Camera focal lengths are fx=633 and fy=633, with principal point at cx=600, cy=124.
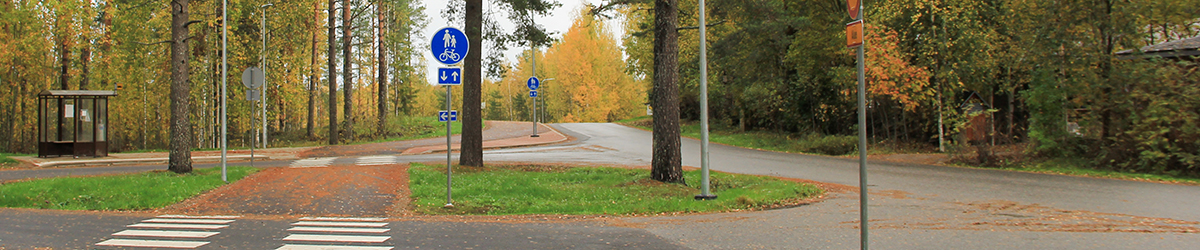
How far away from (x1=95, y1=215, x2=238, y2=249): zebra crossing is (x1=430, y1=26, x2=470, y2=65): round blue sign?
3.56 metres

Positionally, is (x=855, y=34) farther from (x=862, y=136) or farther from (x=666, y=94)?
(x=666, y=94)

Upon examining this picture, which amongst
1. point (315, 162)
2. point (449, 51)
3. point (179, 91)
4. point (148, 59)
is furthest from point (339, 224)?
point (148, 59)

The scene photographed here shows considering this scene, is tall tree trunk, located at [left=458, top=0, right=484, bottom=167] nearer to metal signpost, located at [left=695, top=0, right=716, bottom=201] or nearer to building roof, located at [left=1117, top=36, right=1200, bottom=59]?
metal signpost, located at [left=695, top=0, right=716, bottom=201]

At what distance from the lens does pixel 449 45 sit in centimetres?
949

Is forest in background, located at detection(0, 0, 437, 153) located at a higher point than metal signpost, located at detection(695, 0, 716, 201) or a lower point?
higher

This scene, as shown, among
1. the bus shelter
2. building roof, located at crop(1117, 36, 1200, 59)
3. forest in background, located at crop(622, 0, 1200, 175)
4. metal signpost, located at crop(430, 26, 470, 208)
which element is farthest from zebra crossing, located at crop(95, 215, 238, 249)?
building roof, located at crop(1117, 36, 1200, 59)

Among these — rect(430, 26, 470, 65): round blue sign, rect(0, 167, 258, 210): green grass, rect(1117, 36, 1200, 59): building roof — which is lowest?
rect(0, 167, 258, 210): green grass

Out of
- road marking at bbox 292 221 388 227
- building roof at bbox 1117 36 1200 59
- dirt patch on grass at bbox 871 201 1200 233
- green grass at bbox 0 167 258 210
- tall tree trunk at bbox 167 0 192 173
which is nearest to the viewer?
dirt patch on grass at bbox 871 201 1200 233

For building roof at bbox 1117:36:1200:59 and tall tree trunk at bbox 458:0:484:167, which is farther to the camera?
building roof at bbox 1117:36:1200:59

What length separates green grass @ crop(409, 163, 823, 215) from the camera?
9.44 metres

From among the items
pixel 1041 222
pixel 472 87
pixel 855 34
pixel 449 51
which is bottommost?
pixel 1041 222

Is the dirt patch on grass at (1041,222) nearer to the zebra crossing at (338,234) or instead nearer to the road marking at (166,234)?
the zebra crossing at (338,234)

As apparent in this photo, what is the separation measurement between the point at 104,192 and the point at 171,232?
505 cm

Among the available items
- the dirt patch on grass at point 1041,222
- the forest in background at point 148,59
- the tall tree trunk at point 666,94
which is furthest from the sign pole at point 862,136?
the forest in background at point 148,59
